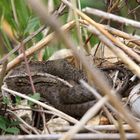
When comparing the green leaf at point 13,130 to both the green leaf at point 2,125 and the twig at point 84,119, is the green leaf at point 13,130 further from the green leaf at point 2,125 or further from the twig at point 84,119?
the twig at point 84,119

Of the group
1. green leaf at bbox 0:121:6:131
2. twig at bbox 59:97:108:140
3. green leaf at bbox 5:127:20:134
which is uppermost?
twig at bbox 59:97:108:140

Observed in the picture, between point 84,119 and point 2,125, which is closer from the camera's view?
point 84,119

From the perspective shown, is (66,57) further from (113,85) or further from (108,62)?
(113,85)

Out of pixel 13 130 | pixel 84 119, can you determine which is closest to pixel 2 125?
pixel 13 130

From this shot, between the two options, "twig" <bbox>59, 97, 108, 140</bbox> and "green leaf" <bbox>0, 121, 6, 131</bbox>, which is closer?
"twig" <bbox>59, 97, 108, 140</bbox>

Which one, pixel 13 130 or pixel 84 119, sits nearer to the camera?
pixel 84 119

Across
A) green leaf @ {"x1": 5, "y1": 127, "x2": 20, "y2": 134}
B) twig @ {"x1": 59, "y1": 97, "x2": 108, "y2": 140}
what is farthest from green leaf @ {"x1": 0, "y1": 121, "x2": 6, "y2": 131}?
twig @ {"x1": 59, "y1": 97, "x2": 108, "y2": 140}

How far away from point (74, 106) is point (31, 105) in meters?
0.25

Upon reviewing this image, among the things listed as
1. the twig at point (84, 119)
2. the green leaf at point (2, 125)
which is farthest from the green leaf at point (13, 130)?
the twig at point (84, 119)

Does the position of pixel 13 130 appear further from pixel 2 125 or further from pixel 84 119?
pixel 84 119

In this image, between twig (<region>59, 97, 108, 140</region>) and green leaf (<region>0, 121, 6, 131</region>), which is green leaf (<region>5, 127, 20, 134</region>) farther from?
twig (<region>59, 97, 108, 140</region>)

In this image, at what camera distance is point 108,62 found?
272cm

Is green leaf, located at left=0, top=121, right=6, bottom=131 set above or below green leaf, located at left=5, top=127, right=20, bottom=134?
above

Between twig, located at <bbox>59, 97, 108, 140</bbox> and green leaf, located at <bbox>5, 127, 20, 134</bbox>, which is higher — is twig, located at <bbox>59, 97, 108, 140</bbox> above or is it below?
above
